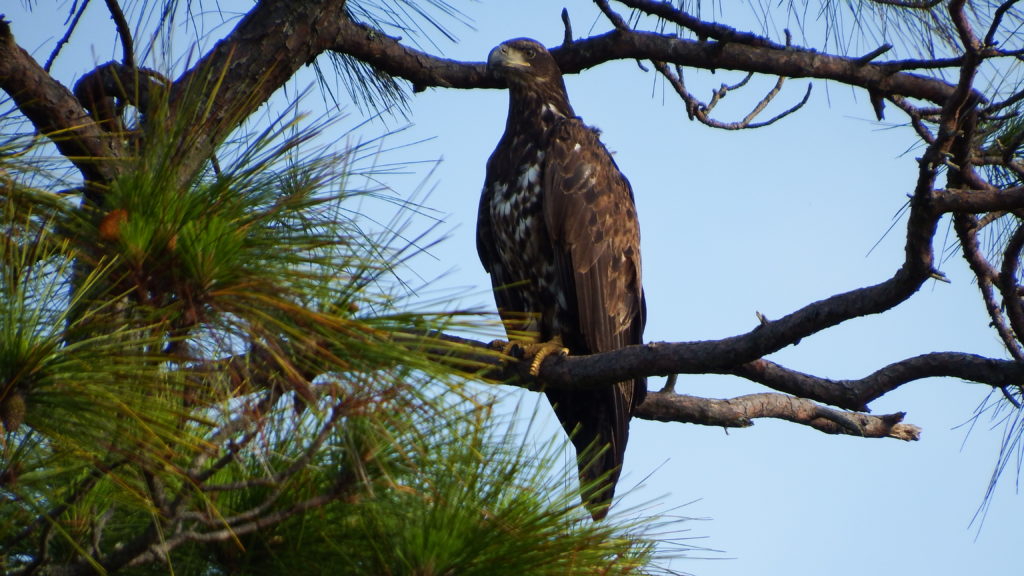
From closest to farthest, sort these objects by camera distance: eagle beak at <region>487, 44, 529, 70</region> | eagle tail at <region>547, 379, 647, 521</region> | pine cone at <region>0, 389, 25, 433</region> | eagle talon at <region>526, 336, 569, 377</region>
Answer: pine cone at <region>0, 389, 25, 433</region> → eagle talon at <region>526, 336, 569, 377</region> → eagle tail at <region>547, 379, 647, 521</region> → eagle beak at <region>487, 44, 529, 70</region>

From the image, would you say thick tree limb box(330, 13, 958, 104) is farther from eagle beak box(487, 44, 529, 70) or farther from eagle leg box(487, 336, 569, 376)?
eagle leg box(487, 336, 569, 376)

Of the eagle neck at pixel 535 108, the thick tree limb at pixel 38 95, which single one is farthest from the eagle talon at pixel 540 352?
the thick tree limb at pixel 38 95

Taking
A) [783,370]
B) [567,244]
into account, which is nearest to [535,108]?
[567,244]

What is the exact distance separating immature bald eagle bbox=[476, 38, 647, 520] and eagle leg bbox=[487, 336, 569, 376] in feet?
0.47

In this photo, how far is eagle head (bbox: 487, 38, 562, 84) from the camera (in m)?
4.35

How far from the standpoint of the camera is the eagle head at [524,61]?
14.3ft

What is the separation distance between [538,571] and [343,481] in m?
0.39

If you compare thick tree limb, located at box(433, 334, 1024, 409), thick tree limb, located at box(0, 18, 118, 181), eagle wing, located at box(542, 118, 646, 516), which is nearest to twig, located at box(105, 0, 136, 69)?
thick tree limb, located at box(0, 18, 118, 181)

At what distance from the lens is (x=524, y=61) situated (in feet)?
14.9

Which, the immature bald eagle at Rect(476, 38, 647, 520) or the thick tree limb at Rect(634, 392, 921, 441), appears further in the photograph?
the immature bald eagle at Rect(476, 38, 647, 520)

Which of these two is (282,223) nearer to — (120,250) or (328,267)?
(328,267)

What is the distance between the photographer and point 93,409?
159 centimetres

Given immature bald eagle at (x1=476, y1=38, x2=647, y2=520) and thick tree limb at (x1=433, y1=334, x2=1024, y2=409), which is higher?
immature bald eagle at (x1=476, y1=38, x2=647, y2=520)

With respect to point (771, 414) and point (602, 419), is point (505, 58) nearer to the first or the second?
point (602, 419)
